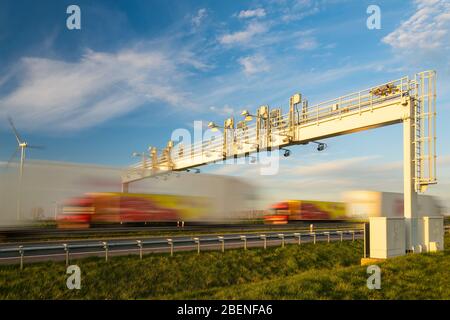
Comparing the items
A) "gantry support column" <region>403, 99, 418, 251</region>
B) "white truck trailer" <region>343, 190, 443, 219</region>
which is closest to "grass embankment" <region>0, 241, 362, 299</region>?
"gantry support column" <region>403, 99, 418, 251</region>

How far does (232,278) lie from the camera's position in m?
18.1

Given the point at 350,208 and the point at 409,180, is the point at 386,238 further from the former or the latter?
the point at 350,208

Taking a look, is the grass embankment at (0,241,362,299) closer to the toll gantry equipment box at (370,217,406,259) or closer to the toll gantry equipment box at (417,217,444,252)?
the toll gantry equipment box at (370,217,406,259)

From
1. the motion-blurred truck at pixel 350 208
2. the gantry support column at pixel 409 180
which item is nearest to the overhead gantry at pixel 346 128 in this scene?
the gantry support column at pixel 409 180

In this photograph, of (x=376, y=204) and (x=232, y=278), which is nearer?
(x=232, y=278)

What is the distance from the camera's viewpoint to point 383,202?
49.3 m

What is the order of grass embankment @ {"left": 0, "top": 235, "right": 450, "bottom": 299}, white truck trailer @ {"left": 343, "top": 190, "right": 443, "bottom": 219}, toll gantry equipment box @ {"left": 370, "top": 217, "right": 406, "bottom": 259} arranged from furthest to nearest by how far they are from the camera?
white truck trailer @ {"left": 343, "top": 190, "right": 443, "bottom": 219} < toll gantry equipment box @ {"left": 370, "top": 217, "right": 406, "bottom": 259} < grass embankment @ {"left": 0, "top": 235, "right": 450, "bottom": 299}

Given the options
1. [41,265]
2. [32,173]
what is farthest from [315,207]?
[41,265]

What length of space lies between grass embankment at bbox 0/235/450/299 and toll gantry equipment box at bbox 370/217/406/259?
3.77 feet

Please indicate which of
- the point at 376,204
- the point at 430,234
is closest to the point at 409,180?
the point at 430,234

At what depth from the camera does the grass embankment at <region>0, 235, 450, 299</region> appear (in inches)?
428

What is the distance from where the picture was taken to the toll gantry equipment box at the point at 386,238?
17.9 m

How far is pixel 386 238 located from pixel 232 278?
22.8ft
